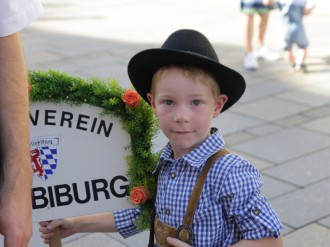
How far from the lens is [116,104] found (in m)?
2.51

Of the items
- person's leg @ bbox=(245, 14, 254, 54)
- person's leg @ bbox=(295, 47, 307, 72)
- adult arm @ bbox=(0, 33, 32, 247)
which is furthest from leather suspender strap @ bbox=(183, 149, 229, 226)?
person's leg @ bbox=(245, 14, 254, 54)

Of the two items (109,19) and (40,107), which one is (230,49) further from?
(40,107)

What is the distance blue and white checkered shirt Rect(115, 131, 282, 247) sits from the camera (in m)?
2.25

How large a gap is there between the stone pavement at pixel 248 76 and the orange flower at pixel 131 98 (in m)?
1.39

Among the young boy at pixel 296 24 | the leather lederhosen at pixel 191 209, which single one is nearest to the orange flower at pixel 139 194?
the leather lederhosen at pixel 191 209

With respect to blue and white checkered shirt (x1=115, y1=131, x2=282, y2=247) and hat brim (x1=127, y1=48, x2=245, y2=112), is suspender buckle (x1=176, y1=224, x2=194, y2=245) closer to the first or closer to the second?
blue and white checkered shirt (x1=115, y1=131, x2=282, y2=247)

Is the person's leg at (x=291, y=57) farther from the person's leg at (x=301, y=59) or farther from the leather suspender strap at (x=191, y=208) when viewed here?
the leather suspender strap at (x=191, y=208)

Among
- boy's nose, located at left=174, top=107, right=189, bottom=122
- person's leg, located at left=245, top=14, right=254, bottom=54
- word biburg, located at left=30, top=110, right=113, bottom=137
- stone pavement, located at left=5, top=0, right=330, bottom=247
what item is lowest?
stone pavement, located at left=5, top=0, right=330, bottom=247

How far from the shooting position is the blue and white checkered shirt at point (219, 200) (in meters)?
2.25

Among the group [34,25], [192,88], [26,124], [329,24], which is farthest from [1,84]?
[34,25]

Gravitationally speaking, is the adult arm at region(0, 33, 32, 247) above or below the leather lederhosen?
above

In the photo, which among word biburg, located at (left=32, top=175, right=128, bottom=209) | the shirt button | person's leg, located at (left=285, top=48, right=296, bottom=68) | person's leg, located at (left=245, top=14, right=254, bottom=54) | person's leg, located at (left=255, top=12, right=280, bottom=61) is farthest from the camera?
person's leg, located at (left=255, top=12, right=280, bottom=61)

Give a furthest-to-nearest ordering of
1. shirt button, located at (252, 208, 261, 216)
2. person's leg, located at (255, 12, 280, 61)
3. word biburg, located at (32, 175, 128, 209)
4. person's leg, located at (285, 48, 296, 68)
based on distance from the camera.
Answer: person's leg, located at (255, 12, 280, 61), person's leg, located at (285, 48, 296, 68), word biburg, located at (32, 175, 128, 209), shirt button, located at (252, 208, 261, 216)

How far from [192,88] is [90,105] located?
1.41 ft
